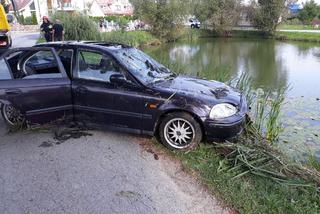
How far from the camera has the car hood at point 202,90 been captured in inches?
195

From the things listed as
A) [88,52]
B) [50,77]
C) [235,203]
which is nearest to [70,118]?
[50,77]

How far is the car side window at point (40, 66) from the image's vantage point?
5506 mm

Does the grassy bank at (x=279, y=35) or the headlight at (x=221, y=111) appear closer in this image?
the headlight at (x=221, y=111)

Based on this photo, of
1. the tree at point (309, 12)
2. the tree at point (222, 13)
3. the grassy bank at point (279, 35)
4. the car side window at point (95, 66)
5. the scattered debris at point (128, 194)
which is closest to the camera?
the scattered debris at point (128, 194)

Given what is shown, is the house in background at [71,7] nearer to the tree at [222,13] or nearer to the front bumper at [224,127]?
the tree at [222,13]

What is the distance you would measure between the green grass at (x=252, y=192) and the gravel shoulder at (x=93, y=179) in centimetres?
18

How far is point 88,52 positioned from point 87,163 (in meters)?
1.95

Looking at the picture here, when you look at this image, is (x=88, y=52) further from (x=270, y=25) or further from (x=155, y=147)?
(x=270, y=25)

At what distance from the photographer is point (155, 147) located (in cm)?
515

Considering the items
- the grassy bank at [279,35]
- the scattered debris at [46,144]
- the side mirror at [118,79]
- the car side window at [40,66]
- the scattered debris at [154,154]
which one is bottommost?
the grassy bank at [279,35]

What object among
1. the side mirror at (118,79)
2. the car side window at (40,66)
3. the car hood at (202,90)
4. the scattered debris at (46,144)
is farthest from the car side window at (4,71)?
the car hood at (202,90)

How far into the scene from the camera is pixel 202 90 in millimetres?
5164

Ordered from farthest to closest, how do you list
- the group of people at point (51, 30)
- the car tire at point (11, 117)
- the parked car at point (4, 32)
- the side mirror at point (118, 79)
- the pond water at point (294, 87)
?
the group of people at point (51, 30) < the parked car at point (4, 32) < the pond water at point (294, 87) < the car tire at point (11, 117) < the side mirror at point (118, 79)

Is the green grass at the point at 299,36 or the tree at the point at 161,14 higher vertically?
the tree at the point at 161,14
